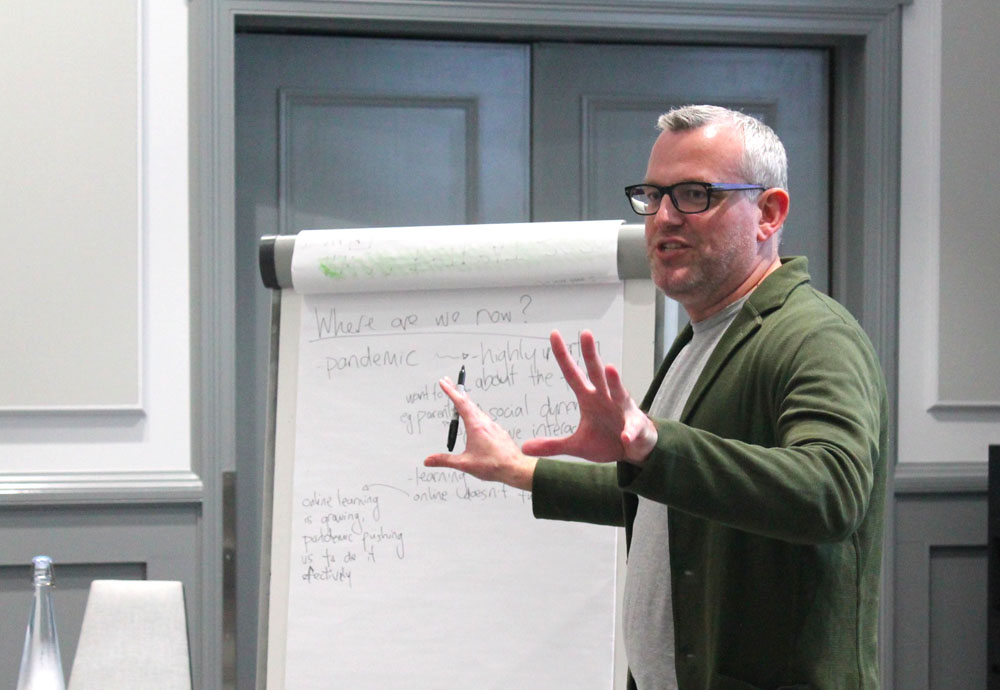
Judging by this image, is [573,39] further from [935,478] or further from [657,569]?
[657,569]

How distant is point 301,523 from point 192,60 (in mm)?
1333

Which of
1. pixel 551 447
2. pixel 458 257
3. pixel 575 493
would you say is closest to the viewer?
pixel 551 447

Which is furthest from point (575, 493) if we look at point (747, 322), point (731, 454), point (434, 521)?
point (434, 521)

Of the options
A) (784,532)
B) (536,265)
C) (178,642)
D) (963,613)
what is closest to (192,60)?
(536,265)

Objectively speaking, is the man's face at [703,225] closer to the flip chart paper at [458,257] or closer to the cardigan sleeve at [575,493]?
the cardigan sleeve at [575,493]

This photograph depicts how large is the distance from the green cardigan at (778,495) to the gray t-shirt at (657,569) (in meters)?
0.07

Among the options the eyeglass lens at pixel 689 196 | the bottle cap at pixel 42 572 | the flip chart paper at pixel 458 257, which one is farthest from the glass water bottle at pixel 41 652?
the eyeglass lens at pixel 689 196

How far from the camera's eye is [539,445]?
3.94ft

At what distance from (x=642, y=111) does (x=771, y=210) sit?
176 centimetres

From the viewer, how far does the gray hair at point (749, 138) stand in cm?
140

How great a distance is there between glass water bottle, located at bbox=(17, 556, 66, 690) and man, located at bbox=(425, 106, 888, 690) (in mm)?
657

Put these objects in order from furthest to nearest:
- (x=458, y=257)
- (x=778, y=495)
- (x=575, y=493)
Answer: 1. (x=458, y=257)
2. (x=575, y=493)
3. (x=778, y=495)

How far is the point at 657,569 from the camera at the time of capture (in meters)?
1.43

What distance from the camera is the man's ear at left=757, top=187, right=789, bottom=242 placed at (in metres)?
1.42
